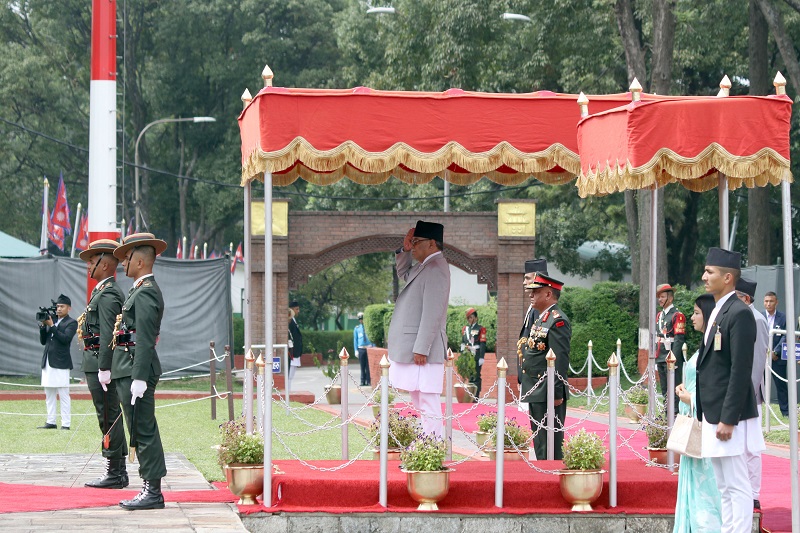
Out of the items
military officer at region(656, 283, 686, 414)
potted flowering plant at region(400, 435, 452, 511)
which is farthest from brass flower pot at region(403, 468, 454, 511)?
military officer at region(656, 283, 686, 414)

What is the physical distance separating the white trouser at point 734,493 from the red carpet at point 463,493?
127 cm

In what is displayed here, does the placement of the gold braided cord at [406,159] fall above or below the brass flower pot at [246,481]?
above

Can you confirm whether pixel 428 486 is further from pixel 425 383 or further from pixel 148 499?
pixel 148 499

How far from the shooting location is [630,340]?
90.5 ft

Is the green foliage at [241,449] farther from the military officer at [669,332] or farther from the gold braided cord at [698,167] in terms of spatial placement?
the military officer at [669,332]

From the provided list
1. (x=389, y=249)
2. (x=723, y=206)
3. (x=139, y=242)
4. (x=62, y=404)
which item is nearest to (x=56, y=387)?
(x=62, y=404)

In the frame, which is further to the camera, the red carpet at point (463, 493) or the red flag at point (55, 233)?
the red flag at point (55, 233)

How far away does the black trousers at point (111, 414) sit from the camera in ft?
34.3

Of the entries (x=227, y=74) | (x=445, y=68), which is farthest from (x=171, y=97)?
(x=445, y=68)

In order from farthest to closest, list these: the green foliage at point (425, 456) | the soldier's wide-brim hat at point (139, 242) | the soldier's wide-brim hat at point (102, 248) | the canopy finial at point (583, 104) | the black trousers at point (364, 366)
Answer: the black trousers at point (364, 366) < the soldier's wide-brim hat at point (102, 248) < the canopy finial at point (583, 104) < the soldier's wide-brim hat at point (139, 242) < the green foliage at point (425, 456)

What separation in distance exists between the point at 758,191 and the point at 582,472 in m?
21.0

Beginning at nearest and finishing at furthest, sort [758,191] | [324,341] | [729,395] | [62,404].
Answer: [729,395] < [62,404] < [758,191] < [324,341]

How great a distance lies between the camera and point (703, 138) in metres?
8.90

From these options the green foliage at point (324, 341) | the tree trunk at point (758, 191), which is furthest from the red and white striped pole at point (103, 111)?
the green foliage at point (324, 341)
